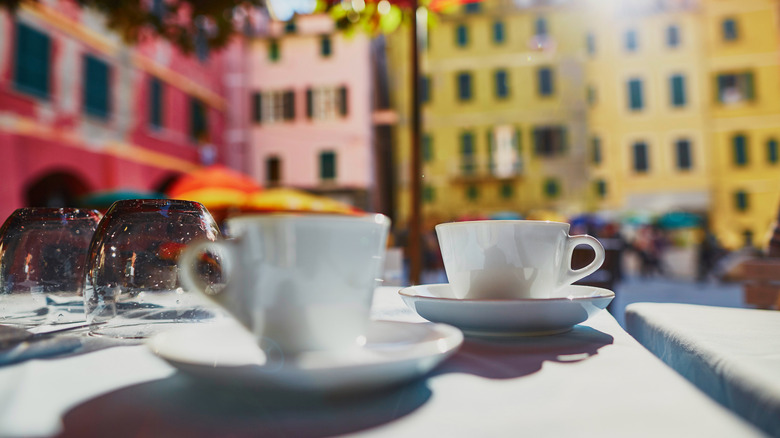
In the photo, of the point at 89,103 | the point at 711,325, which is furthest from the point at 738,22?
the point at 711,325

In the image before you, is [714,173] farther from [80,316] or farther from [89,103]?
[80,316]

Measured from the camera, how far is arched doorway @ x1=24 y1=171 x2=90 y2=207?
8.52 meters

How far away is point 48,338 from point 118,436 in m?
0.37

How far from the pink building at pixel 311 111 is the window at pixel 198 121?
8.21 feet

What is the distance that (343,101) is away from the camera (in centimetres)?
1548

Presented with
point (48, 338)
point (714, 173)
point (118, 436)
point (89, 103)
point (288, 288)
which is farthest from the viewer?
point (714, 173)

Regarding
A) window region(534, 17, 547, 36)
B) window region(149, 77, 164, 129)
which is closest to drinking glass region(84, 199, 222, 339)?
window region(149, 77, 164, 129)

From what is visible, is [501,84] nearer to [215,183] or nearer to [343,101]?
[343,101]

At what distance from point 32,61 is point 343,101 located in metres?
8.73

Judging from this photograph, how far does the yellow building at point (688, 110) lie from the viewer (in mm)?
16906

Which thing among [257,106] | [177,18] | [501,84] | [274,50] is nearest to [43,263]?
[177,18]

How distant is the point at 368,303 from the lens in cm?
46

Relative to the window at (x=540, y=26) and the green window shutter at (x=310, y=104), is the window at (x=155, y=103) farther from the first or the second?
the window at (x=540, y=26)

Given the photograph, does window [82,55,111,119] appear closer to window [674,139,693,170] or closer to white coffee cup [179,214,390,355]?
white coffee cup [179,214,390,355]
